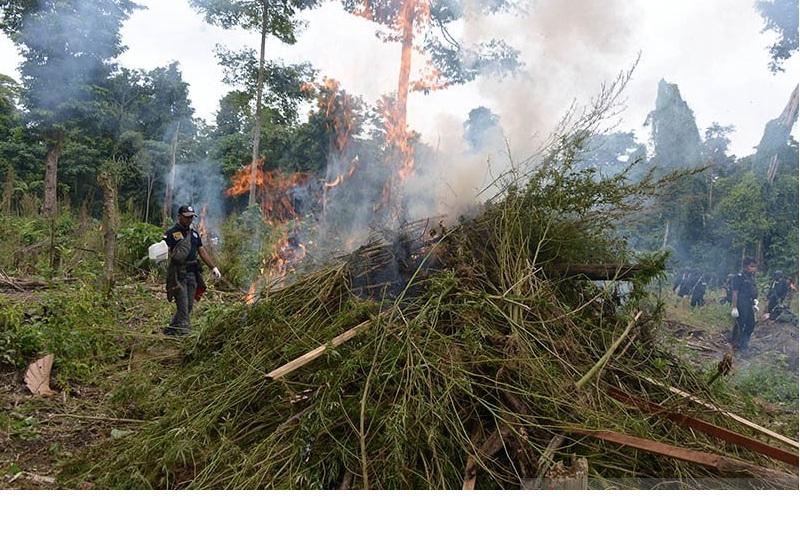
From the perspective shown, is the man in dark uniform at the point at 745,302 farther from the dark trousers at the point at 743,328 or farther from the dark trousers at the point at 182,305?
the dark trousers at the point at 182,305

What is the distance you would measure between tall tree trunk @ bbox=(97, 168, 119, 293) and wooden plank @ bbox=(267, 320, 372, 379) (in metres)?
2.96

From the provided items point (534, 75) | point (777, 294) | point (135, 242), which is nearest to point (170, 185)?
point (135, 242)

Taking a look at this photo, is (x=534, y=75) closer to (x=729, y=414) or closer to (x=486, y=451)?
(x=729, y=414)

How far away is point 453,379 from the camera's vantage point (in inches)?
114

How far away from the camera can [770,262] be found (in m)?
4.84

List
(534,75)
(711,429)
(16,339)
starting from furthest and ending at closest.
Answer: (534,75)
(16,339)
(711,429)

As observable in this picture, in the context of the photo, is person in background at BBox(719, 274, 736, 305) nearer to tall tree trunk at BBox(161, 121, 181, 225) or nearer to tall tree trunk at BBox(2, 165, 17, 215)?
tall tree trunk at BBox(161, 121, 181, 225)

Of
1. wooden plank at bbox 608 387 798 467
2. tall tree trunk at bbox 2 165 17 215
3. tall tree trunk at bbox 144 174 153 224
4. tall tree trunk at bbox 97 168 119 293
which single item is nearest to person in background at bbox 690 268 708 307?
wooden plank at bbox 608 387 798 467

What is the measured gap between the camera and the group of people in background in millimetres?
4906

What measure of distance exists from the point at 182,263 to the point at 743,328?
229 inches

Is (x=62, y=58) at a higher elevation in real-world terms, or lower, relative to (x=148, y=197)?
higher

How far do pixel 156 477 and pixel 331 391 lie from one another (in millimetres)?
982

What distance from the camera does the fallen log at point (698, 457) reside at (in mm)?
2605

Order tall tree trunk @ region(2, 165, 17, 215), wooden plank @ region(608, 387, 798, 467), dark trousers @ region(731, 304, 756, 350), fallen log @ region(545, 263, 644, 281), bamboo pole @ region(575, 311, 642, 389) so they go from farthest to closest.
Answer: dark trousers @ region(731, 304, 756, 350) → tall tree trunk @ region(2, 165, 17, 215) → fallen log @ region(545, 263, 644, 281) → bamboo pole @ region(575, 311, 642, 389) → wooden plank @ region(608, 387, 798, 467)
